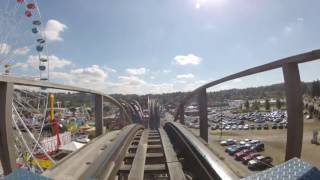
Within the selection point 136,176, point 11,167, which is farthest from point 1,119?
point 136,176

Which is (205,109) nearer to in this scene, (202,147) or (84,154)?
(202,147)

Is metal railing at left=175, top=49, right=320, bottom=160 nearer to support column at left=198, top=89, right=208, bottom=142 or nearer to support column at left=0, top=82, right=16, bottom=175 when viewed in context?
support column at left=0, top=82, right=16, bottom=175

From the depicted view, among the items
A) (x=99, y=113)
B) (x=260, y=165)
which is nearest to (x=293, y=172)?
(x=260, y=165)

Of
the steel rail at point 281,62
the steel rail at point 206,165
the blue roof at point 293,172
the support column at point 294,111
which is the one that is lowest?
the steel rail at point 206,165

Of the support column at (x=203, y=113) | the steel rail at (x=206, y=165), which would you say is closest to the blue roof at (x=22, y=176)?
the steel rail at (x=206, y=165)

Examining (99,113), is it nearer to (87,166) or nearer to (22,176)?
(87,166)

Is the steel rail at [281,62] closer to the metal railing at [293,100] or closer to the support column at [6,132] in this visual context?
the metal railing at [293,100]
